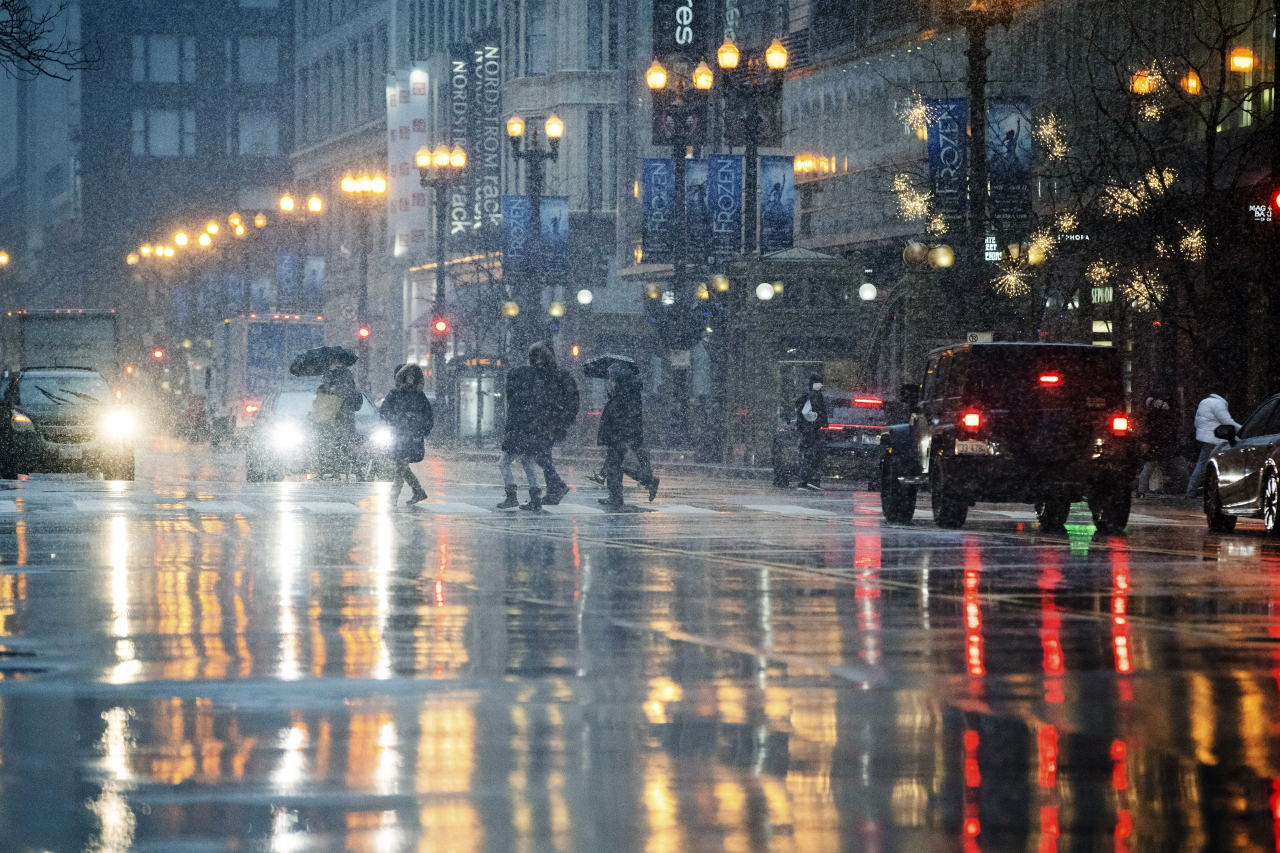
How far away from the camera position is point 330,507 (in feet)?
89.7

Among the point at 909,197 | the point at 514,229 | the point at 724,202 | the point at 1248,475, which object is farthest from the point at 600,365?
the point at 514,229

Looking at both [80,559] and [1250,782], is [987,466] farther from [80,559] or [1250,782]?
[1250,782]

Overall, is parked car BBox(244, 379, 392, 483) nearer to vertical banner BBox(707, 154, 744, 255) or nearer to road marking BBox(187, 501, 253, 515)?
road marking BBox(187, 501, 253, 515)

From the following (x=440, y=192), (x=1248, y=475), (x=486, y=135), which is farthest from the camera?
(x=486, y=135)

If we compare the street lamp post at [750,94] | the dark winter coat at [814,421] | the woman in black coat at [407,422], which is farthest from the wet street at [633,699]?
the street lamp post at [750,94]

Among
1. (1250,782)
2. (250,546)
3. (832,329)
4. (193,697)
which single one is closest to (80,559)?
(250,546)

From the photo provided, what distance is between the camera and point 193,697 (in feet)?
32.0

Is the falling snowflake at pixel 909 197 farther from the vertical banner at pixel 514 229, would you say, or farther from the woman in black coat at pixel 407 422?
the woman in black coat at pixel 407 422

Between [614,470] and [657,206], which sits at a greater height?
[657,206]

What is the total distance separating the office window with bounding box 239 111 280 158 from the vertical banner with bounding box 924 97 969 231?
4615 inches

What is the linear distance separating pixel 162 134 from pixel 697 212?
110 metres

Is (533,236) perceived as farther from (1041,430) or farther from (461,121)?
(1041,430)

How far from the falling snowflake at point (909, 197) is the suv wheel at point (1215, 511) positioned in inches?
784

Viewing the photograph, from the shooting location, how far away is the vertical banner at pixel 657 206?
47.1m
